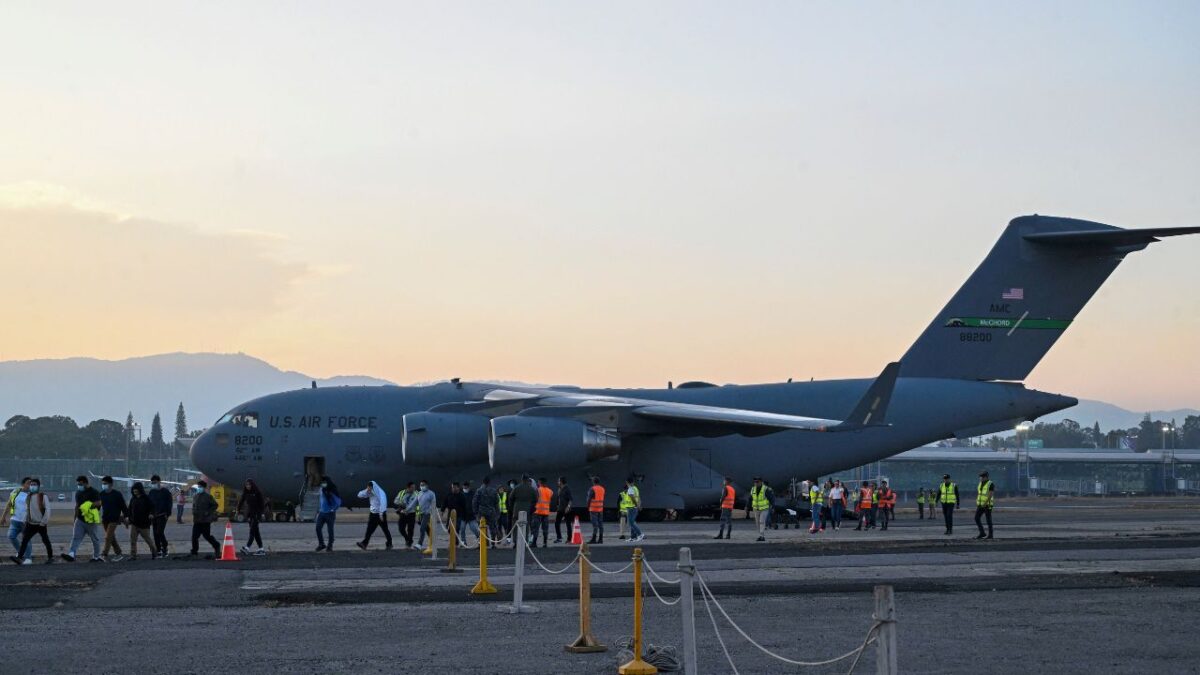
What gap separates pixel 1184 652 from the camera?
38.4ft

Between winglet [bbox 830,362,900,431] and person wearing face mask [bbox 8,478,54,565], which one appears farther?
winglet [bbox 830,362,900,431]

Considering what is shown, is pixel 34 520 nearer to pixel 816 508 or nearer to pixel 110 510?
pixel 110 510

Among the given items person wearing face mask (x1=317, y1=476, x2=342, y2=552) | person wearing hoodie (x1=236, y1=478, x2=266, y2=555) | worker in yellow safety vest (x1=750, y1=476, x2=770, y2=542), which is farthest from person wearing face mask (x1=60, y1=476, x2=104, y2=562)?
worker in yellow safety vest (x1=750, y1=476, x2=770, y2=542)

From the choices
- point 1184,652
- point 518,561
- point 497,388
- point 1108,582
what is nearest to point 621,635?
point 518,561

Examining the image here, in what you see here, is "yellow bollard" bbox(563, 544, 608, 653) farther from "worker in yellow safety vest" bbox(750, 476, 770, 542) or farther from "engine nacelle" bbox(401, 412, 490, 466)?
"engine nacelle" bbox(401, 412, 490, 466)

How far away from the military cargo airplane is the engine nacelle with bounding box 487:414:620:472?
0.03 meters

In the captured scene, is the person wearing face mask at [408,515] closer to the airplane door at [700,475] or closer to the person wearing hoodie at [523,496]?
the person wearing hoodie at [523,496]

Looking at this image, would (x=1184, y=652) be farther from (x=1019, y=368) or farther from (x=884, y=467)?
(x=884, y=467)

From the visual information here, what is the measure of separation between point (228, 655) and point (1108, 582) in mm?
11087

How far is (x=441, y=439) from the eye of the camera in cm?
3212

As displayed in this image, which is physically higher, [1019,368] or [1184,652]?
[1019,368]

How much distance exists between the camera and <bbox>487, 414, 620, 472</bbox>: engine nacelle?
31.1 metres

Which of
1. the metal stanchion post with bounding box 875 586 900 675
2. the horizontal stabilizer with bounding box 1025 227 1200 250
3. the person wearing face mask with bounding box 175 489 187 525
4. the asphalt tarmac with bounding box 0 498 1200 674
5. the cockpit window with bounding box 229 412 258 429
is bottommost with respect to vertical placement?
the asphalt tarmac with bounding box 0 498 1200 674

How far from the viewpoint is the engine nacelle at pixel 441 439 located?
1264 inches
